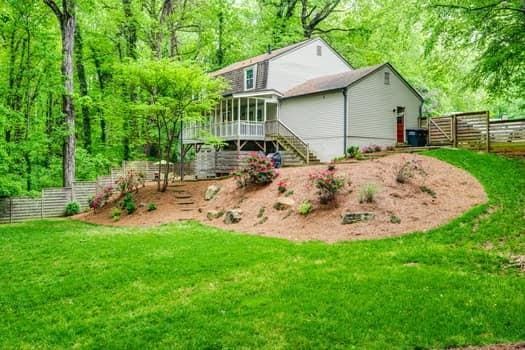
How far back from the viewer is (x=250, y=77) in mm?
24609

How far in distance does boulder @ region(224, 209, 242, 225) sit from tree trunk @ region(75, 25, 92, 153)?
50.4ft

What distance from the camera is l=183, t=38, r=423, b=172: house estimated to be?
20000 mm

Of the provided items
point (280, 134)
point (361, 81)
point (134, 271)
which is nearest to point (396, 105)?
point (361, 81)

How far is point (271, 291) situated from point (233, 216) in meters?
6.72

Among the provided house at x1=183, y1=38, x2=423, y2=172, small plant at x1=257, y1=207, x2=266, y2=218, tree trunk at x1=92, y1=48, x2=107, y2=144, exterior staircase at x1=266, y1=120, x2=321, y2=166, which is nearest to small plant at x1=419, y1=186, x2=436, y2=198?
small plant at x1=257, y1=207, x2=266, y2=218

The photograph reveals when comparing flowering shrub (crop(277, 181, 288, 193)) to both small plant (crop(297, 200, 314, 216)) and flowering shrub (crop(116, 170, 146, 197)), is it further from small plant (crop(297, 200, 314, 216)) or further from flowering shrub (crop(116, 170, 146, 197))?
flowering shrub (crop(116, 170, 146, 197))

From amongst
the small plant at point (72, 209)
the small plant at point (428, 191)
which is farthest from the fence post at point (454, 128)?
the small plant at point (72, 209)

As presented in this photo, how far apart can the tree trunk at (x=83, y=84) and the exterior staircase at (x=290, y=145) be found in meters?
11.5

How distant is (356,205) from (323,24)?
28.8 m

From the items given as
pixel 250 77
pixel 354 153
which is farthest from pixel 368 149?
pixel 250 77

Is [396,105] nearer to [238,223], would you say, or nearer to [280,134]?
[280,134]

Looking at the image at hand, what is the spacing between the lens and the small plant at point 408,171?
39.5 ft

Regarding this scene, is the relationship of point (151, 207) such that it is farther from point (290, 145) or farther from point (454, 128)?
point (454, 128)

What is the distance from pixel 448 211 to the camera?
33.2 ft
